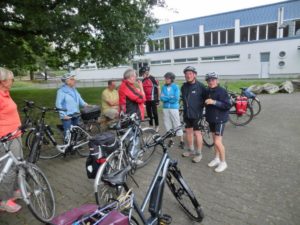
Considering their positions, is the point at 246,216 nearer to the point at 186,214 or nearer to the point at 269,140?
the point at 186,214

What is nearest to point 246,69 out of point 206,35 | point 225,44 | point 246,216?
point 225,44

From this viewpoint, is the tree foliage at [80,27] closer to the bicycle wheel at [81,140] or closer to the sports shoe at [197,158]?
the bicycle wheel at [81,140]

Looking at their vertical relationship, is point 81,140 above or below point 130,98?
below

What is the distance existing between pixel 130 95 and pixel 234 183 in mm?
2486

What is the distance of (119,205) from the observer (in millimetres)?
2078

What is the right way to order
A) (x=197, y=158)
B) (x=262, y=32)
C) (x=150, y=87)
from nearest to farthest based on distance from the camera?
(x=197, y=158) → (x=150, y=87) → (x=262, y=32)

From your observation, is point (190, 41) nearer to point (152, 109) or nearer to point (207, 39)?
point (207, 39)

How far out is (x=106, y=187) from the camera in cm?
300

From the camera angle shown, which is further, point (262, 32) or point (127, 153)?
point (262, 32)

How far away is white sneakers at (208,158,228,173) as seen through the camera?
15.1 ft

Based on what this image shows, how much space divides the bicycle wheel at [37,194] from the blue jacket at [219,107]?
2.84 metres

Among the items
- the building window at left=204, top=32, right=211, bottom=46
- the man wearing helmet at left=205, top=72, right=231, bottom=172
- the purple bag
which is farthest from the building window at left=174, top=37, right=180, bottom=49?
the purple bag

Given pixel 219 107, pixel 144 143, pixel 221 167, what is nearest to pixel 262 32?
pixel 219 107

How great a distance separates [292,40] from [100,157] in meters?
25.4
